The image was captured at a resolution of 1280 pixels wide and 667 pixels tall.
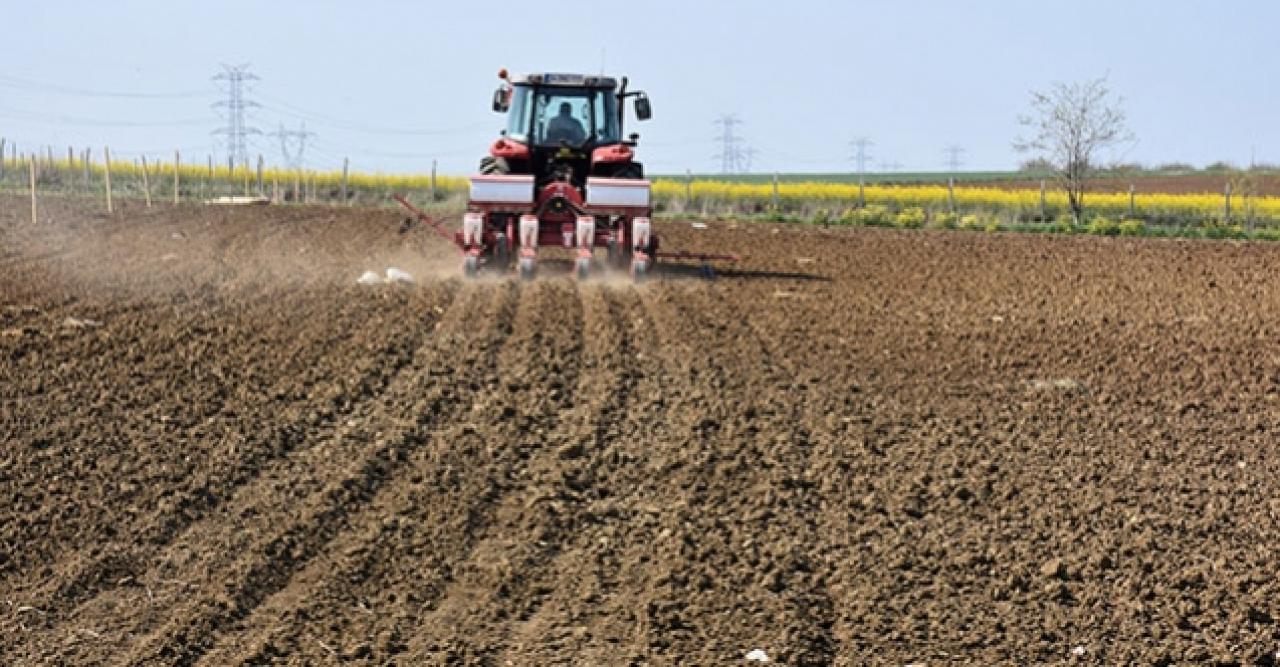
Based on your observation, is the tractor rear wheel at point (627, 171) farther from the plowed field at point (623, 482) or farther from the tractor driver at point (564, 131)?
the plowed field at point (623, 482)

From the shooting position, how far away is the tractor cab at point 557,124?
1981 centimetres

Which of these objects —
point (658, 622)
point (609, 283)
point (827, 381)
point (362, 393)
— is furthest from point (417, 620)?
point (609, 283)

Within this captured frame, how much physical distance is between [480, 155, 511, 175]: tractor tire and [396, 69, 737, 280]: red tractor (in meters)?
0.01

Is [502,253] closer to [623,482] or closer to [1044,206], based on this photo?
[623,482]

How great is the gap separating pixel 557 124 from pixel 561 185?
1.16m

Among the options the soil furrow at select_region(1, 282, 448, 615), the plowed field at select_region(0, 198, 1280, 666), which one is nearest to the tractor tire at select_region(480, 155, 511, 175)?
the plowed field at select_region(0, 198, 1280, 666)

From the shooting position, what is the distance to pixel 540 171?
20.1 meters

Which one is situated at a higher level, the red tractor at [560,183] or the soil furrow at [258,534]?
the red tractor at [560,183]

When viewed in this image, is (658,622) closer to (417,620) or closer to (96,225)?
(417,620)

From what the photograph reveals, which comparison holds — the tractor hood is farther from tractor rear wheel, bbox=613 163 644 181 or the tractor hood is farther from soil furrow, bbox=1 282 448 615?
soil furrow, bbox=1 282 448 615

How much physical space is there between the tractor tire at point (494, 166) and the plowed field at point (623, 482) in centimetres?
301

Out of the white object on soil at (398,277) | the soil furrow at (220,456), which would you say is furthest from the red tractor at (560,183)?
the soil furrow at (220,456)

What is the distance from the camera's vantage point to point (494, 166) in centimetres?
1980

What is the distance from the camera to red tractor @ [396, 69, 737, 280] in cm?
1867
